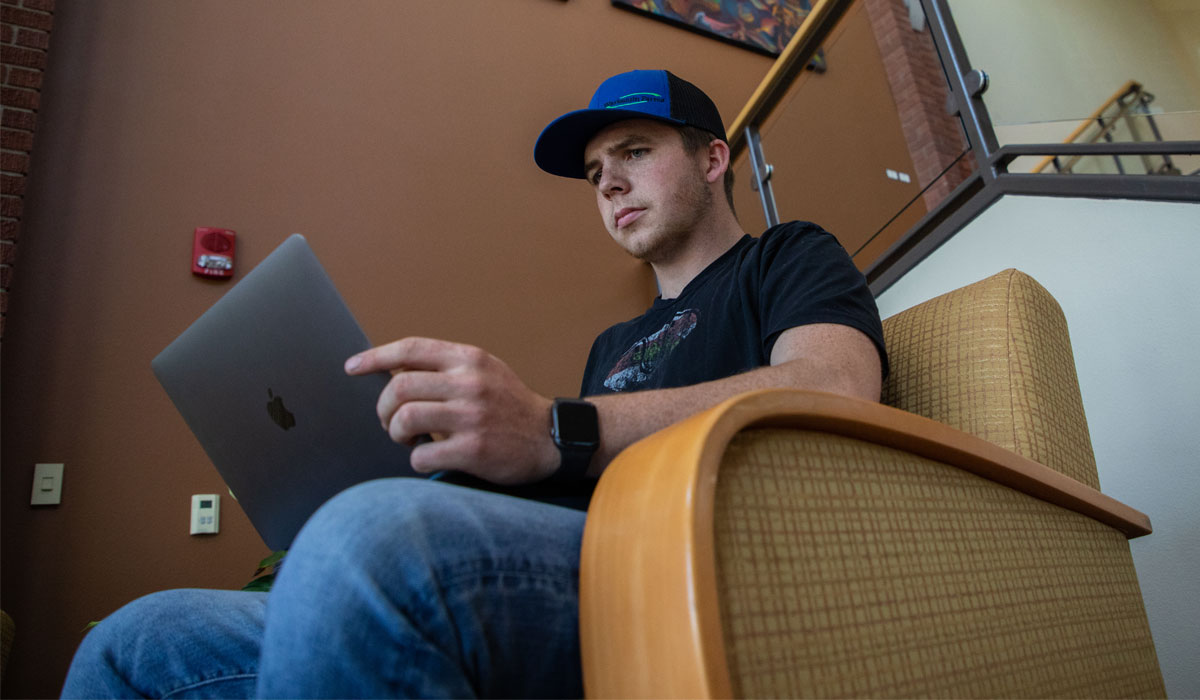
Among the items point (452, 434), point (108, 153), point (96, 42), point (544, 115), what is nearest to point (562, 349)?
point (544, 115)

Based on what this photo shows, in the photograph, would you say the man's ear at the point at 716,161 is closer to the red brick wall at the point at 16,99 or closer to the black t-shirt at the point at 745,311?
the black t-shirt at the point at 745,311

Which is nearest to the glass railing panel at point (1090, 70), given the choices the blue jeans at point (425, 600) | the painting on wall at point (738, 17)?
the blue jeans at point (425, 600)

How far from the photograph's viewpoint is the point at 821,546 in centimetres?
52

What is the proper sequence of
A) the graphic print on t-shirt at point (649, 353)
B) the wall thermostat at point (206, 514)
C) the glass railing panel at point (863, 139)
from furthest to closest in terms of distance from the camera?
the glass railing panel at point (863, 139) < the wall thermostat at point (206, 514) < the graphic print on t-shirt at point (649, 353)

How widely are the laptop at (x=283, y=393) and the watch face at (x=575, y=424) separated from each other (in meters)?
0.16

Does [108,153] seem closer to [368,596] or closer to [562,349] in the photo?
[562,349]

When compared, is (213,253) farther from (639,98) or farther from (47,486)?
(639,98)

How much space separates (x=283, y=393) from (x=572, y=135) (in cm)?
86

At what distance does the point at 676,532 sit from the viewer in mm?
448

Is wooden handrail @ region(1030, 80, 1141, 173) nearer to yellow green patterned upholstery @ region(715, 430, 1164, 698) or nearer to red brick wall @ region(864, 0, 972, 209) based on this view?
red brick wall @ region(864, 0, 972, 209)

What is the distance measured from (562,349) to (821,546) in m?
2.34

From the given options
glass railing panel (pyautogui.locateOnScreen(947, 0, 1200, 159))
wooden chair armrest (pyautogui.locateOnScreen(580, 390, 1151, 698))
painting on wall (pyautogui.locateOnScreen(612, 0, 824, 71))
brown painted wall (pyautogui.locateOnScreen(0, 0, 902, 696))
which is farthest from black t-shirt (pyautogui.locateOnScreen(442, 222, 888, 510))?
painting on wall (pyautogui.locateOnScreen(612, 0, 824, 71))

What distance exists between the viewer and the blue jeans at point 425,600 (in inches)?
18.4

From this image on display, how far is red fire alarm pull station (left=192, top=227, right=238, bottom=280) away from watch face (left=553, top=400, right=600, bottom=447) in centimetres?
205
